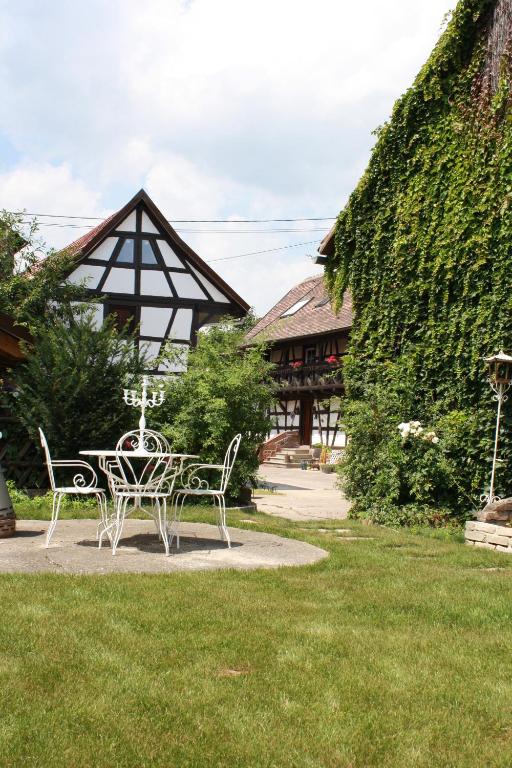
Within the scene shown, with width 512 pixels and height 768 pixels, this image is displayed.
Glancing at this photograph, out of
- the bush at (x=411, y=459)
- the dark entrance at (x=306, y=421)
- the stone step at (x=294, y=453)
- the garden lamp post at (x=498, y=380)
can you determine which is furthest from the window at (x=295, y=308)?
the garden lamp post at (x=498, y=380)

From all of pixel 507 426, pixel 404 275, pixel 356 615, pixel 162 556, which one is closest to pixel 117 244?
pixel 404 275

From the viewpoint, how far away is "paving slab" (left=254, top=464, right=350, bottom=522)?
11.5 metres

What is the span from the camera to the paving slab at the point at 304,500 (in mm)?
11508

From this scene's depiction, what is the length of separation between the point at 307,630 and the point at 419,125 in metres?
8.79

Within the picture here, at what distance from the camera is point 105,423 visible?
10.7 m

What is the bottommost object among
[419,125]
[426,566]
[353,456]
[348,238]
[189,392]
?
[426,566]

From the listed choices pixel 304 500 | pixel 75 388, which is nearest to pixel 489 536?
pixel 75 388

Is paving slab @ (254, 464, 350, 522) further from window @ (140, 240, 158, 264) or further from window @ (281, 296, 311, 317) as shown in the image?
window @ (281, 296, 311, 317)

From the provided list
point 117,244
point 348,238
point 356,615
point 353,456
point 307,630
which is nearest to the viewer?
point 307,630

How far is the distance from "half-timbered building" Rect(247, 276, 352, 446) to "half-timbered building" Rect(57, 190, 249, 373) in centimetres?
485

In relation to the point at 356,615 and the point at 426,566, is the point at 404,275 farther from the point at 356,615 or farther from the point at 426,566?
the point at 356,615

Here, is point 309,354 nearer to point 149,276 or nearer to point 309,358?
point 309,358

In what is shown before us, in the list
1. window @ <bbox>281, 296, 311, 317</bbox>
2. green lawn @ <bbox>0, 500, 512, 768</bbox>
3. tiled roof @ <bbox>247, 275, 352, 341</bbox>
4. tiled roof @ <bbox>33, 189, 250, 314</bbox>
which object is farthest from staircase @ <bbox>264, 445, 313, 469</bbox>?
green lawn @ <bbox>0, 500, 512, 768</bbox>

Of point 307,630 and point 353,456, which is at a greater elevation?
point 353,456
